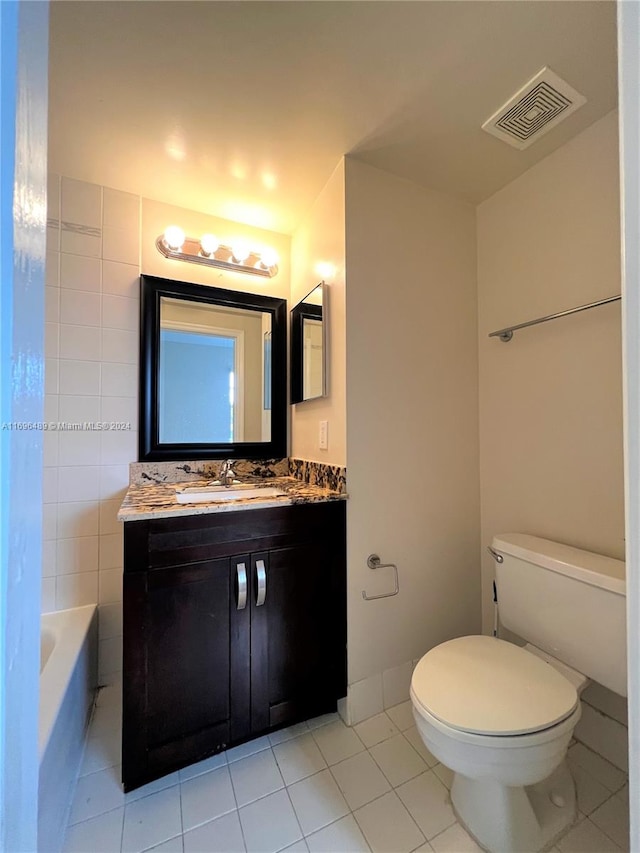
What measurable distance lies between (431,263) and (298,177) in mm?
695

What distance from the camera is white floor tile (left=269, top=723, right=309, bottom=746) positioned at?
4.20 feet

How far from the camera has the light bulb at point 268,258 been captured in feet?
6.02

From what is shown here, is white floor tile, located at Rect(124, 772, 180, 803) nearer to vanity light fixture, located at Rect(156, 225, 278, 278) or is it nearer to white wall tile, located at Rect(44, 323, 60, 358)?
white wall tile, located at Rect(44, 323, 60, 358)

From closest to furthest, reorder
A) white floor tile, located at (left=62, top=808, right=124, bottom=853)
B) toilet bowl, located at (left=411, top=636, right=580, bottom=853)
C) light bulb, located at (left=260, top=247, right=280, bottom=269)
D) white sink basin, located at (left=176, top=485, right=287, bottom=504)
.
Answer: toilet bowl, located at (left=411, top=636, right=580, bottom=853)
white floor tile, located at (left=62, top=808, right=124, bottom=853)
white sink basin, located at (left=176, top=485, right=287, bottom=504)
light bulb, located at (left=260, top=247, right=280, bottom=269)

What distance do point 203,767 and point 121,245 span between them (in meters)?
2.08

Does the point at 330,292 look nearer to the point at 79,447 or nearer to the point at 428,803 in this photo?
the point at 79,447

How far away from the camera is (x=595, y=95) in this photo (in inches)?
45.3

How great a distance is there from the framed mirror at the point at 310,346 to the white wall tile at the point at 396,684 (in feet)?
3.97

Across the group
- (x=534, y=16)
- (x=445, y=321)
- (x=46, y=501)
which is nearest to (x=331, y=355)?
(x=445, y=321)

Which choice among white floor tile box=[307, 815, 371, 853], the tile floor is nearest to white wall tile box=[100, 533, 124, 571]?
the tile floor

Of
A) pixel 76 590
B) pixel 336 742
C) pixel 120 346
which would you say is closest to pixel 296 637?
pixel 336 742

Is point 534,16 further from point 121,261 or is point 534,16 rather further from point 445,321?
point 121,261

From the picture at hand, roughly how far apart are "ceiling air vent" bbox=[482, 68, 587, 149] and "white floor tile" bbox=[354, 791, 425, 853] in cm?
227

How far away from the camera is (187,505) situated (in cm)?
116
